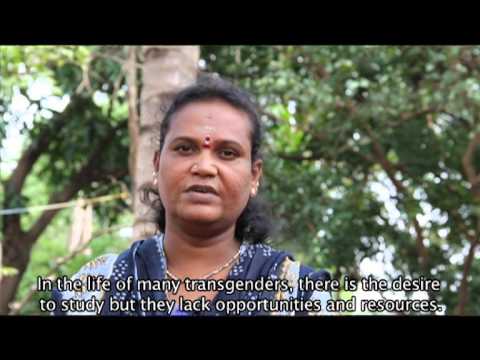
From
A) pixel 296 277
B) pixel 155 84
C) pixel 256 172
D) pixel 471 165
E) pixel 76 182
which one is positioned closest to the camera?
pixel 296 277

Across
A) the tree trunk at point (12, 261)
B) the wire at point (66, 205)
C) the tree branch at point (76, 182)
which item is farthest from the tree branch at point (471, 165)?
the tree trunk at point (12, 261)

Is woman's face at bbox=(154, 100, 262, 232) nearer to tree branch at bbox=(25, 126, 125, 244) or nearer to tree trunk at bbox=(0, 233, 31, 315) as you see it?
tree branch at bbox=(25, 126, 125, 244)

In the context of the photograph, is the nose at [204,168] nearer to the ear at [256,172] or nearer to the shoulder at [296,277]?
the ear at [256,172]

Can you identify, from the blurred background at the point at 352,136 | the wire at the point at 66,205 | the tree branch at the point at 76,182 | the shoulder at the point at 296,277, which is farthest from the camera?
the tree branch at the point at 76,182

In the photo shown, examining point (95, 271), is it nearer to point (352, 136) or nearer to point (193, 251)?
point (193, 251)

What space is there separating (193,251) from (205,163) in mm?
213

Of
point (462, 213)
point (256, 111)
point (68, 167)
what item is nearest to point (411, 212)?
point (462, 213)

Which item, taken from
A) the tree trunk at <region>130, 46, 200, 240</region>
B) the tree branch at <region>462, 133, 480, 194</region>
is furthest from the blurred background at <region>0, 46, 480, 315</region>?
the tree trunk at <region>130, 46, 200, 240</region>

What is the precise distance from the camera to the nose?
6.54ft

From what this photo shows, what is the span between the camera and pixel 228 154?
2.01 meters

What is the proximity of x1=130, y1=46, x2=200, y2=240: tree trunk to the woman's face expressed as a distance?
35.1 inches

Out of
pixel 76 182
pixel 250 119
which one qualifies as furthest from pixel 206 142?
pixel 76 182

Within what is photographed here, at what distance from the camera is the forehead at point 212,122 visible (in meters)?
1.98
